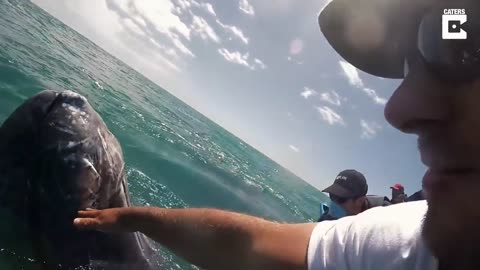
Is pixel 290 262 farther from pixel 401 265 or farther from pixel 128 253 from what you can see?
pixel 128 253

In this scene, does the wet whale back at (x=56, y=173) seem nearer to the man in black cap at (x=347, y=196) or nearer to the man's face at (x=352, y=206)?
the man in black cap at (x=347, y=196)

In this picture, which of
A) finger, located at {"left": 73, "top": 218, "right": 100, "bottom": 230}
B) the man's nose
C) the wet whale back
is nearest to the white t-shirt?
the man's nose

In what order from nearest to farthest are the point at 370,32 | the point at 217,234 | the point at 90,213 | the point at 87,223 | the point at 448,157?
the point at 448,157 < the point at 370,32 < the point at 217,234 < the point at 87,223 < the point at 90,213

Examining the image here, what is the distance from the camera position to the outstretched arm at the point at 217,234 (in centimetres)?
253

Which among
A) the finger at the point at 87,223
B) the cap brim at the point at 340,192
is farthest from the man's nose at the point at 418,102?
the cap brim at the point at 340,192

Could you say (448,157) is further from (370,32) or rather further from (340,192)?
(340,192)

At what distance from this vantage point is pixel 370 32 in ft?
8.30

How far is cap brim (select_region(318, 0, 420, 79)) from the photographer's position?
219 centimetres

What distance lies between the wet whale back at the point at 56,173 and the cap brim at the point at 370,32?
2.30 m

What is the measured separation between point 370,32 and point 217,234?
5.71ft

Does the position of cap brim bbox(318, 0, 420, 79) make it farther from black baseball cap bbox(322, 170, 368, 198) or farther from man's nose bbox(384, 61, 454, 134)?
black baseball cap bbox(322, 170, 368, 198)

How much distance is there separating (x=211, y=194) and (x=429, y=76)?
1324cm

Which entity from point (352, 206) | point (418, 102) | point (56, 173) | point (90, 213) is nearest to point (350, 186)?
point (352, 206)

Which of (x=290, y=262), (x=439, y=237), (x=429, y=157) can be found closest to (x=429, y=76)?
(x=429, y=157)
